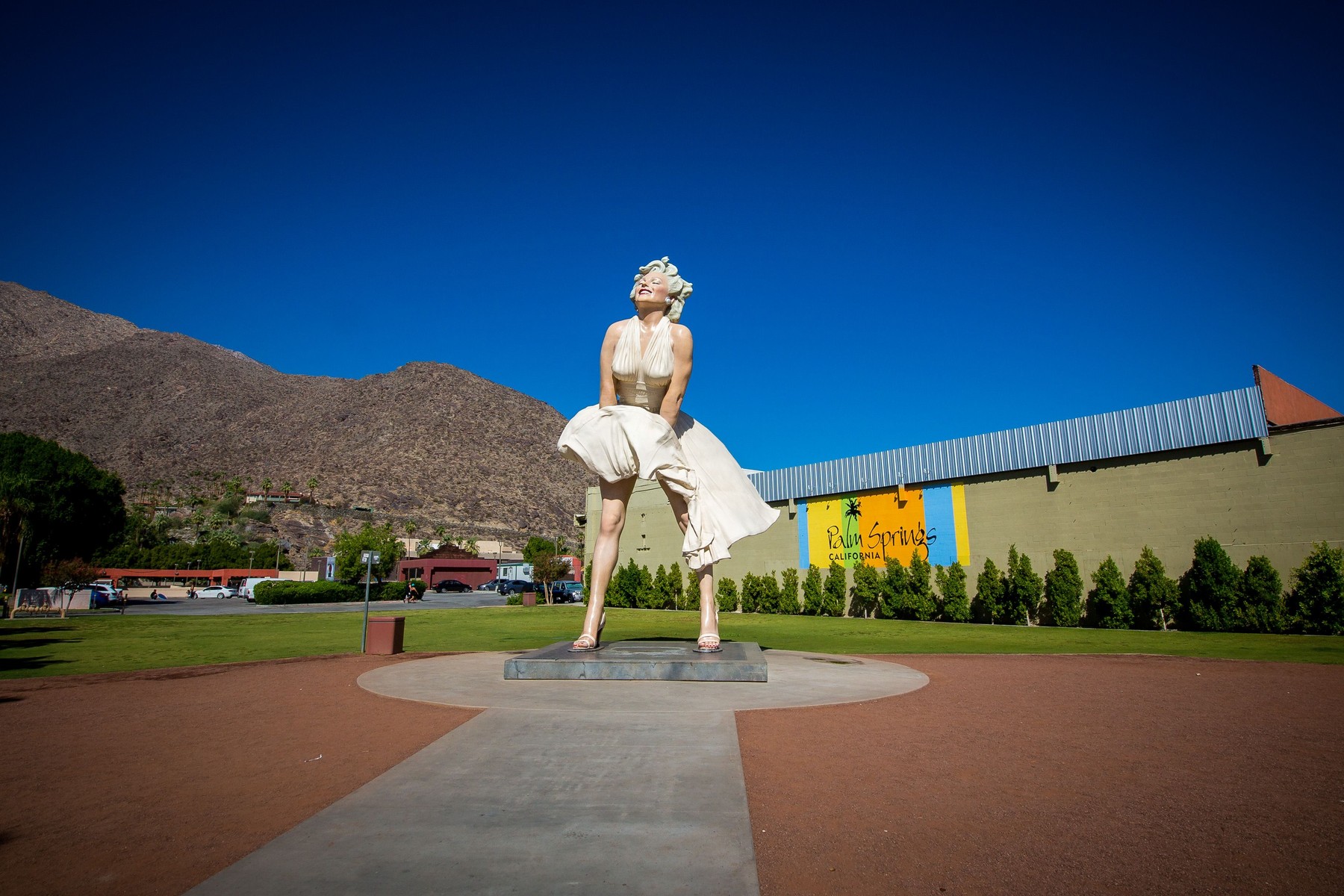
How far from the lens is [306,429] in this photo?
134625 mm

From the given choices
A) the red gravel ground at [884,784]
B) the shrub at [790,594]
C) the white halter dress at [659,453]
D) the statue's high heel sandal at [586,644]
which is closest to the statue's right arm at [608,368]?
the white halter dress at [659,453]

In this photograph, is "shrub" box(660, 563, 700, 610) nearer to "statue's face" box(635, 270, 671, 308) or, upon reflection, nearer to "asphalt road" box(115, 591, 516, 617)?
"asphalt road" box(115, 591, 516, 617)

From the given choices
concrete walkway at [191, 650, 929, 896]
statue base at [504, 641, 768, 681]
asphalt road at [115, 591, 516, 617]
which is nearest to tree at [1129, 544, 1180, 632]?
statue base at [504, 641, 768, 681]

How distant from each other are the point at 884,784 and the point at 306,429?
148098 mm

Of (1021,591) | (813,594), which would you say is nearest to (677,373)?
(1021,591)

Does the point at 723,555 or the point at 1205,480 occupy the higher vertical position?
the point at 1205,480

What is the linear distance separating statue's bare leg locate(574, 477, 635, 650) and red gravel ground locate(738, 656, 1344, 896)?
10.5ft

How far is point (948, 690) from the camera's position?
304 inches

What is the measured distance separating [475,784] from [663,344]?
603cm

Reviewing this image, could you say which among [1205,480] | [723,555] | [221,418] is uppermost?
[221,418]

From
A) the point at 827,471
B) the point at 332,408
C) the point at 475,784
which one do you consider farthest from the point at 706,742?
the point at 332,408

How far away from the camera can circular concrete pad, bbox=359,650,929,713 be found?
652 centimetres

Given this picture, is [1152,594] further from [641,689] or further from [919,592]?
[641,689]

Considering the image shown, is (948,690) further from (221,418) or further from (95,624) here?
(221,418)
